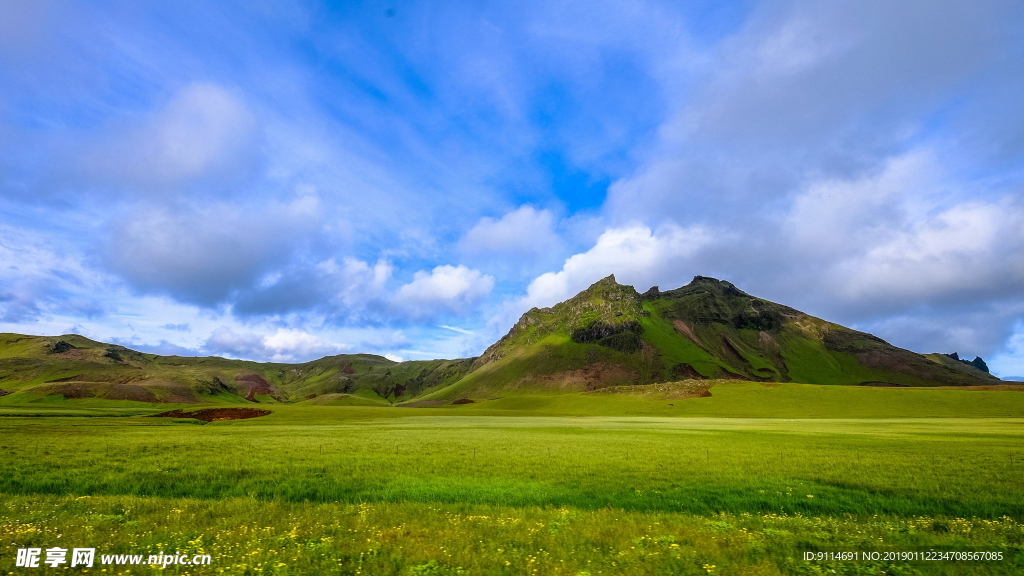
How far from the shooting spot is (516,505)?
1856 centimetres

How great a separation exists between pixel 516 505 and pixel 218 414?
106 m

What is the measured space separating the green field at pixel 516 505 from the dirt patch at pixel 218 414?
A: 64.0 metres

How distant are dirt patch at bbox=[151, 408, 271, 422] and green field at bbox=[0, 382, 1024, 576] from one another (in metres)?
64.0

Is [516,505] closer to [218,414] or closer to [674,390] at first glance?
[218,414]

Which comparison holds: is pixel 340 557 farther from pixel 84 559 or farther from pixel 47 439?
pixel 47 439

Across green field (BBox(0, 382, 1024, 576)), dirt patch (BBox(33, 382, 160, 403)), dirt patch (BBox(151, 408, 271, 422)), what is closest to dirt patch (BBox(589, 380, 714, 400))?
green field (BBox(0, 382, 1024, 576))

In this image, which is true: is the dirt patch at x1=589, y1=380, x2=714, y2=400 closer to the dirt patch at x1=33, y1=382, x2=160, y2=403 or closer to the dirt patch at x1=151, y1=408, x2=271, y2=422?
the dirt patch at x1=151, y1=408, x2=271, y2=422

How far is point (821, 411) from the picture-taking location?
11119 centimetres

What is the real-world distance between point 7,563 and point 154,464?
19.3m

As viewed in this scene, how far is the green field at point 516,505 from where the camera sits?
11.3m

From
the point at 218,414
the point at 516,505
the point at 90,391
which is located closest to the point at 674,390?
the point at 218,414

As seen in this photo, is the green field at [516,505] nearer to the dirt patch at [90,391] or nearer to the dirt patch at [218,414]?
the dirt patch at [218,414]

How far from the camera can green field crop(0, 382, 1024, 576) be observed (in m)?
11.3

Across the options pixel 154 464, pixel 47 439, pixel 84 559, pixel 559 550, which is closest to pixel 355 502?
pixel 84 559
